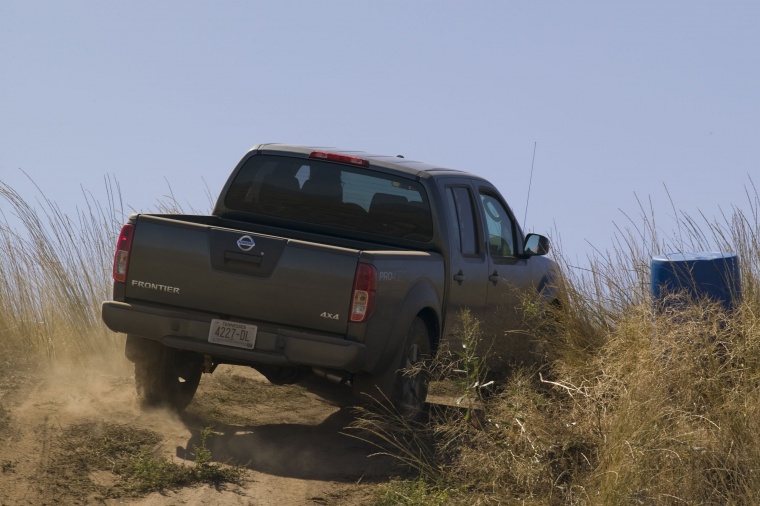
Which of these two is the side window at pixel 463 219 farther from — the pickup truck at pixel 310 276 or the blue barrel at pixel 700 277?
the blue barrel at pixel 700 277

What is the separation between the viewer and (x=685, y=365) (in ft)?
22.3

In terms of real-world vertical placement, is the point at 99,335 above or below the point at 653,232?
below

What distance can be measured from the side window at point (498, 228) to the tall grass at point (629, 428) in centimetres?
187

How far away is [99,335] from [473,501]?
219 inches

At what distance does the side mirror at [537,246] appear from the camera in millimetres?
10133

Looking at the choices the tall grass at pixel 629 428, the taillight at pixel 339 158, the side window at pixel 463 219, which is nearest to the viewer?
the tall grass at pixel 629 428

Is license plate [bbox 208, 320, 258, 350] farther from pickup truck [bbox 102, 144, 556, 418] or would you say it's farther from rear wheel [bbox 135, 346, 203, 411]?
rear wheel [bbox 135, 346, 203, 411]

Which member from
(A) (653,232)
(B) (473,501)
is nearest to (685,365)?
(B) (473,501)

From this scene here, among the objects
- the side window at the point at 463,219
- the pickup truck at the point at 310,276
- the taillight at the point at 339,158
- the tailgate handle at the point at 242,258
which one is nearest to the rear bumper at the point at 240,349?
the pickup truck at the point at 310,276

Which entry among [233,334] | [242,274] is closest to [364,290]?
[242,274]

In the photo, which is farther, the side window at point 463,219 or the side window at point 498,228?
the side window at point 498,228

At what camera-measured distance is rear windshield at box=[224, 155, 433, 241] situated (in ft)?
28.6

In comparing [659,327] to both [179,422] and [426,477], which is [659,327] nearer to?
[426,477]

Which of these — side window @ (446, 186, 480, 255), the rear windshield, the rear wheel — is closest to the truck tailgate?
the rear wheel
